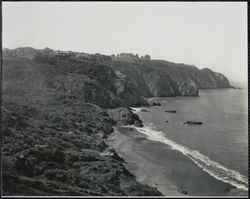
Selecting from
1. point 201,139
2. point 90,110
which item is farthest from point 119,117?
point 201,139

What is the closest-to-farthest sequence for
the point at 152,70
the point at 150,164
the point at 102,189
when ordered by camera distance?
1. the point at 102,189
2. the point at 150,164
3. the point at 152,70

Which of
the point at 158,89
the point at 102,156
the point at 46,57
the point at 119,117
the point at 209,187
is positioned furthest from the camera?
the point at 158,89

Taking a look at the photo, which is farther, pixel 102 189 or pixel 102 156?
pixel 102 156

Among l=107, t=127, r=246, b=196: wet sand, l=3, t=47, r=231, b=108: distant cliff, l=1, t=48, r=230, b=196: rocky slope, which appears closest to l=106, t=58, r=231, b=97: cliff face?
l=3, t=47, r=231, b=108: distant cliff

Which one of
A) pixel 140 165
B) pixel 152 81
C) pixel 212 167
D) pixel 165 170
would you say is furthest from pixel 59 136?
pixel 152 81

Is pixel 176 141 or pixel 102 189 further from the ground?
pixel 102 189

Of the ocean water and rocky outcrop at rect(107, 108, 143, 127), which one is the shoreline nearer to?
the ocean water

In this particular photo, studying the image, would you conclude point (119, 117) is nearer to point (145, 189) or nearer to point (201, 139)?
point (201, 139)
